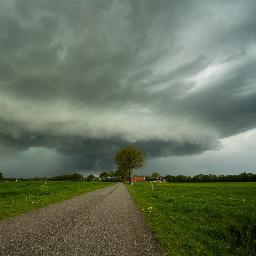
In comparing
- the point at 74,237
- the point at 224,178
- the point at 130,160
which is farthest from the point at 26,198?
the point at 224,178

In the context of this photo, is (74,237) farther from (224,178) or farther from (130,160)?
(224,178)

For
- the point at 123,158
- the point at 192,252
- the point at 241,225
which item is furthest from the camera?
the point at 123,158

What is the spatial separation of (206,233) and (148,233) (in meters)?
2.84

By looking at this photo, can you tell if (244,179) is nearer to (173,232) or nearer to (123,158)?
(123,158)

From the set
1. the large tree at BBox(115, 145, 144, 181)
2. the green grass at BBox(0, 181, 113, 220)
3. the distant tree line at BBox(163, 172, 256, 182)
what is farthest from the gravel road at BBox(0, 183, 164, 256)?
Answer: the distant tree line at BBox(163, 172, 256, 182)

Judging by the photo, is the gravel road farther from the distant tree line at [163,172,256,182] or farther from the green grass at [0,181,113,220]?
the distant tree line at [163,172,256,182]

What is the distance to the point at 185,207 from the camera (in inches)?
920

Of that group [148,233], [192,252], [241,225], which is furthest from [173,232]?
[241,225]

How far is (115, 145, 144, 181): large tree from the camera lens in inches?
5369

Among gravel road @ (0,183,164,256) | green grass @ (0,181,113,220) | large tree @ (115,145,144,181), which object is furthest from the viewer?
large tree @ (115,145,144,181)

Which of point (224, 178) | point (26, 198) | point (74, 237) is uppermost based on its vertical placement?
point (224, 178)

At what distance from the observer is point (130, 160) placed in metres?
137

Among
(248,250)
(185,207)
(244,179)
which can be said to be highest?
(244,179)

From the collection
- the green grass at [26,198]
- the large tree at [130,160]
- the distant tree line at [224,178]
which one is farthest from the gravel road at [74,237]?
the distant tree line at [224,178]
